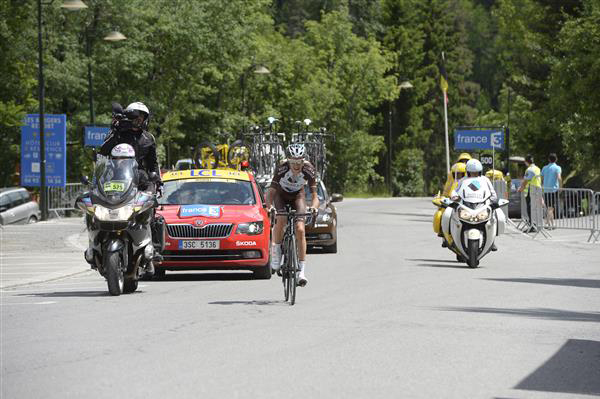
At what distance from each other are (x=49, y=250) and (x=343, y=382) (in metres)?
19.3

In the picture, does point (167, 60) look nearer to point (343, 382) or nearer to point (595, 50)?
point (595, 50)

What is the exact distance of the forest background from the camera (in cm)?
5250

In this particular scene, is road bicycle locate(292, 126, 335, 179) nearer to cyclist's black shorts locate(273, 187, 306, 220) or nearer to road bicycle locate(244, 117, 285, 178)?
road bicycle locate(244, 117, 285, 178)

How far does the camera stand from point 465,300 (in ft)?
54.1

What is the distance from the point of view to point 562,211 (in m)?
35.2

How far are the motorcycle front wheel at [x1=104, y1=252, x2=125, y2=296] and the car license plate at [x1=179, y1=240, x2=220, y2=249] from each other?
8.28ft

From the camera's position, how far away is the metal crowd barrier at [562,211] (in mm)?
33031

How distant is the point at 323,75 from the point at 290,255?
83.8 meters

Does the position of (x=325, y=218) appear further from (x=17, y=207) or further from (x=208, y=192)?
(x=17, y=207)

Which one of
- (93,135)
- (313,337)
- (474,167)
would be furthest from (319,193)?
(93,135)

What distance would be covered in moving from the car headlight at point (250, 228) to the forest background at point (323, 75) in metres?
16.3

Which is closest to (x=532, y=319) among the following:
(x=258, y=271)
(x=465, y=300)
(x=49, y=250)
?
(x=465, y=300)

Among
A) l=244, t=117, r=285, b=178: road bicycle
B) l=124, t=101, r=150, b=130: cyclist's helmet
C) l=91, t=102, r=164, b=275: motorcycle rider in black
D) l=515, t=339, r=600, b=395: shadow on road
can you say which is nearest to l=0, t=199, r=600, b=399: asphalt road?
l=515, t=339, r=600, b=395: shadow on road

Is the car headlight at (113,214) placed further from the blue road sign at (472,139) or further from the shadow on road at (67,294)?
the blue road sign at (472,139)
